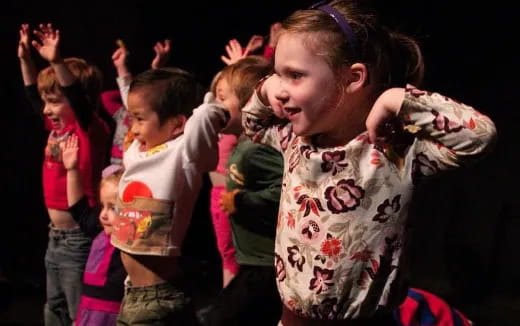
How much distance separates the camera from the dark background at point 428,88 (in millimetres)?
3166

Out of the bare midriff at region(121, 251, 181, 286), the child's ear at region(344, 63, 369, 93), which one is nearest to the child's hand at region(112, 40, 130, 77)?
the bare midriff at region(121, 251, 181, 286)

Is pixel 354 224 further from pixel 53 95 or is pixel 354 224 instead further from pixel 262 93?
pixel 53 95

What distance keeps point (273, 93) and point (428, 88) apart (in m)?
1.85

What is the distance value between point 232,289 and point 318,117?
105cm

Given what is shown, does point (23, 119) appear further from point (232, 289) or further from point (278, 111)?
point (278, 111)

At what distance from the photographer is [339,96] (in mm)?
1495

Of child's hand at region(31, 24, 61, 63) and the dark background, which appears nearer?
child's hand at region(31, 24, 61, 63)

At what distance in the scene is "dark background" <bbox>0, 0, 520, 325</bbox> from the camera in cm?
317

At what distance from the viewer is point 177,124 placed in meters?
2.12

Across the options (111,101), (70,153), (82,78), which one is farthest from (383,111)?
(111,101)

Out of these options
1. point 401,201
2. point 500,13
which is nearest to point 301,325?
point 401,201

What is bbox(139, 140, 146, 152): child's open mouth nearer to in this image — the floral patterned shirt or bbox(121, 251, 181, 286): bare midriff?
bbox(121, 251, 181, 286): bare midriff

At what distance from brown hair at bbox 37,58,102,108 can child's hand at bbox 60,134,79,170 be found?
23 centimetres

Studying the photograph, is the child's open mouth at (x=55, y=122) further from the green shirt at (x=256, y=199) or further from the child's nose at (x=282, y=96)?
the child's nose at (x=282, y=96)
